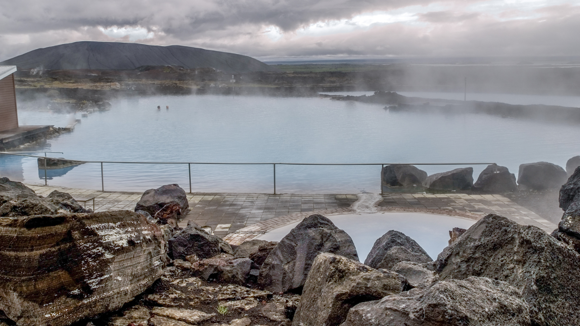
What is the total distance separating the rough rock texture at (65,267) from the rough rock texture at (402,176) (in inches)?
333

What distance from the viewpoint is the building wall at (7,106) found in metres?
23.6

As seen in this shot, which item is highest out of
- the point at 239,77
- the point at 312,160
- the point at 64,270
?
the point at 239,77

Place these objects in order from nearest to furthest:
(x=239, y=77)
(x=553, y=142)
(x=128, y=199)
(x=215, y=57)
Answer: (x=128, y=199)
(x=553, y=142)
(x=239, y=77)
(x=215, y=57)

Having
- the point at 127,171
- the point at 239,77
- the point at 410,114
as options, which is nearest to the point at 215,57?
the point at 239,77

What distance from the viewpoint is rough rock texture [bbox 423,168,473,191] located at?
11141 mm

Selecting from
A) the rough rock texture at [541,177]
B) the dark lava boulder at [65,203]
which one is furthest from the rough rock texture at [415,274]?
the rough rock texture at [541,177]

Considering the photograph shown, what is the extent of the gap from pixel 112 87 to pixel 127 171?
195ft

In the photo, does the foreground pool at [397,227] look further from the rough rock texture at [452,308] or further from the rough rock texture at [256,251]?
the rough rock texture at [452,308]

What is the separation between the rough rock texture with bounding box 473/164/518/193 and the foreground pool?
2916 millimetres

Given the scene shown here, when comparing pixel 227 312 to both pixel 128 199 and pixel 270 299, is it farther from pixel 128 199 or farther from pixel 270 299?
pixel 128 199

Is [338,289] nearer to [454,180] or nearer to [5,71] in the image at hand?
[454,180]

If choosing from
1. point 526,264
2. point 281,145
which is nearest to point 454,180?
point 526,264

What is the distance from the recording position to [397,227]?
787cm

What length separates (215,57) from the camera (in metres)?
131
